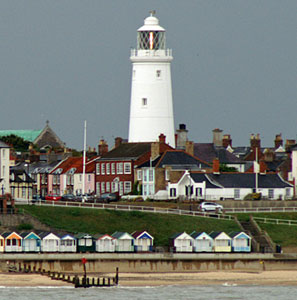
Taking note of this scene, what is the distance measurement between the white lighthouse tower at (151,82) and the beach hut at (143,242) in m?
27.8

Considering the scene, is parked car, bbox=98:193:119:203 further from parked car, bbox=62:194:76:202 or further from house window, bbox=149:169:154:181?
house window, bbox=149:169:154:181

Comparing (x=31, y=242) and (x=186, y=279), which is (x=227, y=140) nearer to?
(x=31, y=242)

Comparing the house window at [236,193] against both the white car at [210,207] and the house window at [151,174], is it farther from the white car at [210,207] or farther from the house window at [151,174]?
the house window at [151,174]

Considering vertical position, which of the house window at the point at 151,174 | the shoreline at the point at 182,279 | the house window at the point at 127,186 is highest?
the house window at the point at 151,174

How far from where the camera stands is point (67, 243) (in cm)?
9550

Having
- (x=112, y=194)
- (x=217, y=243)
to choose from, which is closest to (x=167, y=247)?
(x=217, y=243)

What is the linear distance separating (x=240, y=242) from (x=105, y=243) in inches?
363

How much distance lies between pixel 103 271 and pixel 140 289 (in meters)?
8.95

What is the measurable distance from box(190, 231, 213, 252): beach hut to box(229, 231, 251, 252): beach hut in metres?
1.57

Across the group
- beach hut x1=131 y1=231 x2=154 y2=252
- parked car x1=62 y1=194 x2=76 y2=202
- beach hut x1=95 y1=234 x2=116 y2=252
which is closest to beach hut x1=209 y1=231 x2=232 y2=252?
beach hut x1=131 y1=231 x2=154 y2=252

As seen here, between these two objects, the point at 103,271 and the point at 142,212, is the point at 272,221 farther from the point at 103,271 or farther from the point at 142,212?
the point at 103,271

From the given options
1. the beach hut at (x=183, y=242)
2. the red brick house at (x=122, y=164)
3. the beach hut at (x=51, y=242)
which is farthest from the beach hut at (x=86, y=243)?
the red brick house at (x=122, y=164)

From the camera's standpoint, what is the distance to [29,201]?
355ft

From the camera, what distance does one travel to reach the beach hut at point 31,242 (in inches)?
3735
